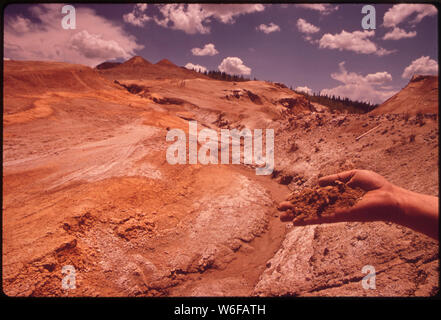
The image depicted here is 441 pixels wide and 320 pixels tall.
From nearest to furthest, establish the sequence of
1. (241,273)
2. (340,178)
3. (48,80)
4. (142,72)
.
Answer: (340,178), (241,273), (48,80), (142,72)

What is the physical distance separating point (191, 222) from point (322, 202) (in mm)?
3518

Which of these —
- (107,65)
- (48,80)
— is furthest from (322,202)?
(107,65)

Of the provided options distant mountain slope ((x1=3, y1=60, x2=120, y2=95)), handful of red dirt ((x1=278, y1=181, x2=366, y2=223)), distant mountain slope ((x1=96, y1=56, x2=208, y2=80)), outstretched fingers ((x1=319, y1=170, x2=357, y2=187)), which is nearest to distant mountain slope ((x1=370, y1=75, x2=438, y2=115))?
outstretched fingers ((x1=319, y1=170, x2=357, y2=187))

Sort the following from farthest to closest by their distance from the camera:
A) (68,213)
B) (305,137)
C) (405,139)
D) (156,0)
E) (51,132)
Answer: (305,137) → (51,132) → (405,139) → (68,213) → (156,0)

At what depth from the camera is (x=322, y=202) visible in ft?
10.2

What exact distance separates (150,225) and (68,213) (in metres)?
1.75

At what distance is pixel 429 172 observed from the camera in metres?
4.32

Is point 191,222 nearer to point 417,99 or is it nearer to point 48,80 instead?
point 417,99

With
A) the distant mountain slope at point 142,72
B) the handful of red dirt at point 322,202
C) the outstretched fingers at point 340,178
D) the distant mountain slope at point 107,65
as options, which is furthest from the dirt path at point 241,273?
the distant mountain slope at point 107,65

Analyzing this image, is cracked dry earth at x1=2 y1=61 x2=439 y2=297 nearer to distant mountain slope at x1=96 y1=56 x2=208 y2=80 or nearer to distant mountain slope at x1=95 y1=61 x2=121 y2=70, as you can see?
distant mountain slope at x1=96 y1=56 x2=208 y2=80

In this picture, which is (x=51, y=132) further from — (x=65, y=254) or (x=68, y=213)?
(x=65, y=254)

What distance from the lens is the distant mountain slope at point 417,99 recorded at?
757 cm

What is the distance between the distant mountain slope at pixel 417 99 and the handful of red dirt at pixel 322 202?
21.2ft

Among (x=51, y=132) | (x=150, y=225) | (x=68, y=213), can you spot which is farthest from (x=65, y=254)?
(x=51, y=132)
